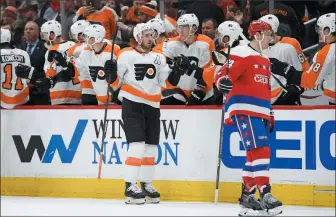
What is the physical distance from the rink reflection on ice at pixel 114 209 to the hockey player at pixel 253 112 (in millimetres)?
242

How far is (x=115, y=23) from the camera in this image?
1212 centimetres

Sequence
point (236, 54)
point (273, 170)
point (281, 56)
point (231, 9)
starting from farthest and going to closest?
point (231, 9) → point (281, 56) → point (273, 170) → point (236, 54)

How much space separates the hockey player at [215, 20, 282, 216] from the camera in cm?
886

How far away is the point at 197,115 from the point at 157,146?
49 centimetres

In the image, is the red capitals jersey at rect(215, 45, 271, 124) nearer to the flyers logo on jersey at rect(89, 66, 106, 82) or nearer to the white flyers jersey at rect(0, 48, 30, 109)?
the flyers logo on jersey at rect(89, 66, 106, 82)

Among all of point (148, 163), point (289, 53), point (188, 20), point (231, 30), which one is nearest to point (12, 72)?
point (188, 20)

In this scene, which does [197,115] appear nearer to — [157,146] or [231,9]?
[157,146]

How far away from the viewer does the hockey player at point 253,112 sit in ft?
29.1

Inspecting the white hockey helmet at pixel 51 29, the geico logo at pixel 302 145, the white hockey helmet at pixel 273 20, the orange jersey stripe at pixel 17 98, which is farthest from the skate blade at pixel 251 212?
the white hockey helmet at pixel 51 29

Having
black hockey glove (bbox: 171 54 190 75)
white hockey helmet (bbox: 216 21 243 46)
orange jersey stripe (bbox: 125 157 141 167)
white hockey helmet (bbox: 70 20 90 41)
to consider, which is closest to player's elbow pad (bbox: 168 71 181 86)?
black hockey glove (bbox: 171 54 190 75)

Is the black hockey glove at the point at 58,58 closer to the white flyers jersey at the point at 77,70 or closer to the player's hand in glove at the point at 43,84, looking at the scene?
the white flyers jersey at the point at 77,70

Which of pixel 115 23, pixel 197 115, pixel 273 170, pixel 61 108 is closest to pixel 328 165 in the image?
pixel 273 170

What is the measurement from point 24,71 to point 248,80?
303cm

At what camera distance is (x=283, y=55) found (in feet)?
34.1
